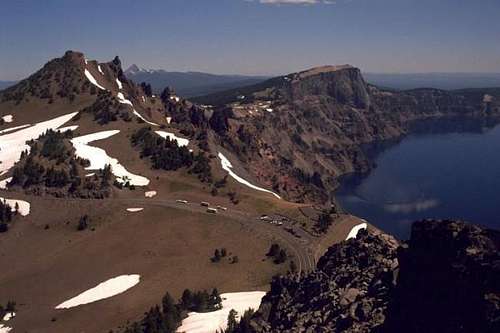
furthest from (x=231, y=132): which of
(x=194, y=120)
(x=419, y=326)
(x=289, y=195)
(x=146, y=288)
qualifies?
(x=419, y=326)

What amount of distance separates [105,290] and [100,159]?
53.7 metres

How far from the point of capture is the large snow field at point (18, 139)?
415ft

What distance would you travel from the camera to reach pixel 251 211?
338 ft

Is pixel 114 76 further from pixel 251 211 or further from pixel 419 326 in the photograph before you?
pixel 419 326

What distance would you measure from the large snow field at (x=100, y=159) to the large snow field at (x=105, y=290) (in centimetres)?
3911

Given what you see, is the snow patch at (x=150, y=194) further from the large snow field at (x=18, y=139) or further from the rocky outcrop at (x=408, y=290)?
the rocky outcrop at (x=408, y=290)

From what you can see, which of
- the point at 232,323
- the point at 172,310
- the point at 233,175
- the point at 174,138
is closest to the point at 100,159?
the point at 174,138

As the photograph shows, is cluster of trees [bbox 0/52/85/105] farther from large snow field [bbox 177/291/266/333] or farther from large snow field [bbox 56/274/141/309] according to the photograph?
large snow field [bbox 177/291/266/333]

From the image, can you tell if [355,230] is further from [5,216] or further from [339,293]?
[5,216]

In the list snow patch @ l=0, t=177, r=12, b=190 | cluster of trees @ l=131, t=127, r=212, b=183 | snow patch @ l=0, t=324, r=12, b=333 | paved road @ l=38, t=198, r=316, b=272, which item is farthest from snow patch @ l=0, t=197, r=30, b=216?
snow patch @ l=0, t=324, r=12, b=333

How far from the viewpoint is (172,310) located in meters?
58.8

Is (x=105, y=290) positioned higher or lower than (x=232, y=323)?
lower

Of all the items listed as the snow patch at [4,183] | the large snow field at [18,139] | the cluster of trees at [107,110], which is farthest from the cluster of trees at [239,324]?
the cluster of trees at [107,110]

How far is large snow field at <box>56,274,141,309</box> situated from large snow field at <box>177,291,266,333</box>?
51.1 feet
